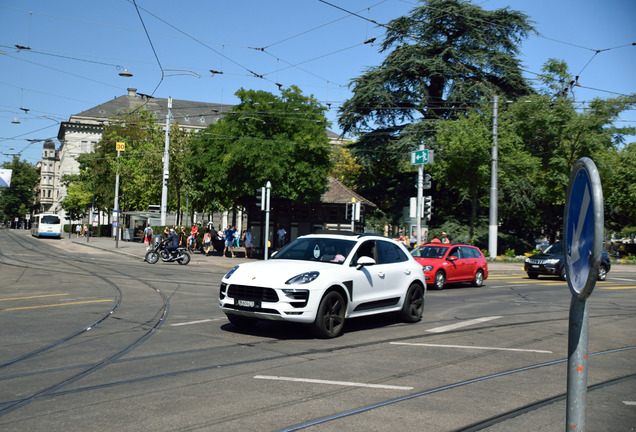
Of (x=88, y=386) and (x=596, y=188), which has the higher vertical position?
(x=596, y=188)

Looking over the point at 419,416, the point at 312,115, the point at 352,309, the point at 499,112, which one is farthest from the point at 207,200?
the point at 419,416

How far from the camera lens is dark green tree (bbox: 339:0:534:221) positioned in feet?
131

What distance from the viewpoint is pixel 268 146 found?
3198 centimetres

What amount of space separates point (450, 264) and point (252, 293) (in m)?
12.2

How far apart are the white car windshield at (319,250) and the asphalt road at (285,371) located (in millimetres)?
1182

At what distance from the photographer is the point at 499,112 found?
129ft

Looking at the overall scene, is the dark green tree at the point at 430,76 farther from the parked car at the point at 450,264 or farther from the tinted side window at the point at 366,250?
the tinted side window at the point at 366,250

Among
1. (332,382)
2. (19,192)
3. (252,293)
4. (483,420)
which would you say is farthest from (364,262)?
(19,192)

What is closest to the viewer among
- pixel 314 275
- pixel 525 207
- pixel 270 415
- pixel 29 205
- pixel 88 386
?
→ pixel 270 415

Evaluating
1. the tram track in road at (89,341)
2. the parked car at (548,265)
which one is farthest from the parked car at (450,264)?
the tram track in road at (89,341)

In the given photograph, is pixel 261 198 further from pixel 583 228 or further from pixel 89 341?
pixel 583 228

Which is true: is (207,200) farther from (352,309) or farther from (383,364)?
(383,364)

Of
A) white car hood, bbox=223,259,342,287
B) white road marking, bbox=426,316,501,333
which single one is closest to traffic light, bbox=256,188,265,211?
white road marking, bbox=426,316,501,333

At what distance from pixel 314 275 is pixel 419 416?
3962 mm
